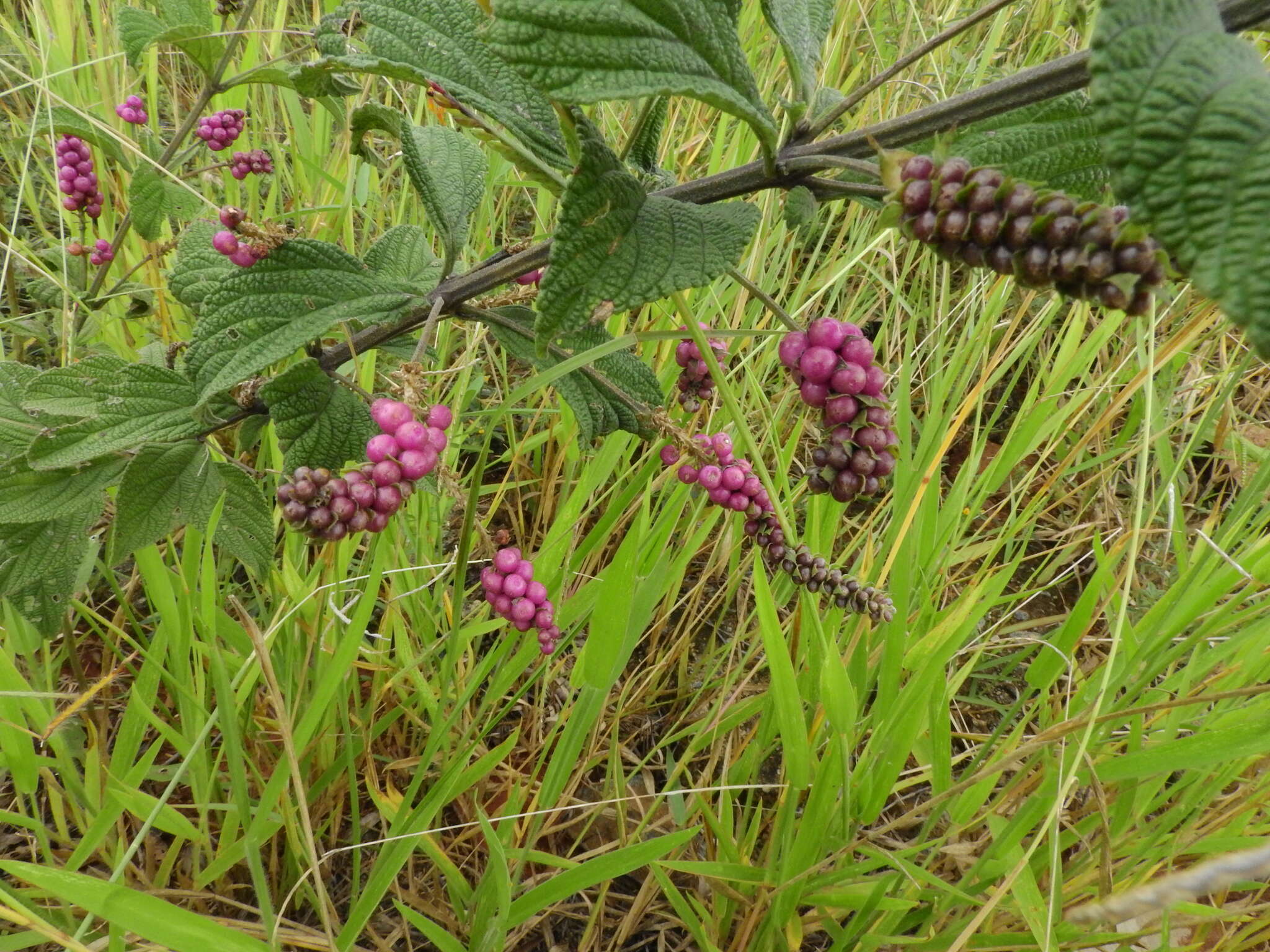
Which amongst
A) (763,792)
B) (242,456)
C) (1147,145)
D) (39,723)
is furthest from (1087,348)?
(39,723)

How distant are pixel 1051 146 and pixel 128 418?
844 mm

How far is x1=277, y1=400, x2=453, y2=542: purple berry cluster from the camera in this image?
59 centimetres

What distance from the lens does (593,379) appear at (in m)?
0.93

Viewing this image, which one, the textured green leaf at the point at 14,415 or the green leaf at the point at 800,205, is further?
the textured green leaf at the point at 14,415

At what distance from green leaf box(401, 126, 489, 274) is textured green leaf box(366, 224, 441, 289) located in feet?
0.29

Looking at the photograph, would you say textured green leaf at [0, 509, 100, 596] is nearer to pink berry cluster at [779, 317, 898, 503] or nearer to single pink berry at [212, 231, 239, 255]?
single pink berry at [212, 231, 239, 255]

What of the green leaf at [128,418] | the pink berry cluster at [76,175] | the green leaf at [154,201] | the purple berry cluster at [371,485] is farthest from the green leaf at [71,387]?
the pink berry cluster at [76,175]

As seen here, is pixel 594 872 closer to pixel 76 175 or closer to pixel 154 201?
pixel 154 201

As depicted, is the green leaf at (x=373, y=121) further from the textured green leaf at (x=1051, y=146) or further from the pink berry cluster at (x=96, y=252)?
the pink berry cluster at (x=96, y=252)

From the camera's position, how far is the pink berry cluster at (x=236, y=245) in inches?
28.7

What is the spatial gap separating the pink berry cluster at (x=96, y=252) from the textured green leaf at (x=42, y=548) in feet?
2.19

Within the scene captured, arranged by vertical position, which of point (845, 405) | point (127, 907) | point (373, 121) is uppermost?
point (373, 121)

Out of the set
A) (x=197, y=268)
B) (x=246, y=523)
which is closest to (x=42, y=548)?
(x=246, y=523)

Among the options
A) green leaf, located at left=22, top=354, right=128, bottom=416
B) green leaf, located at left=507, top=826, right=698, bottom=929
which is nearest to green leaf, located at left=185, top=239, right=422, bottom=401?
green leaf, located at left=22, top=354, right=128, bottom=416
